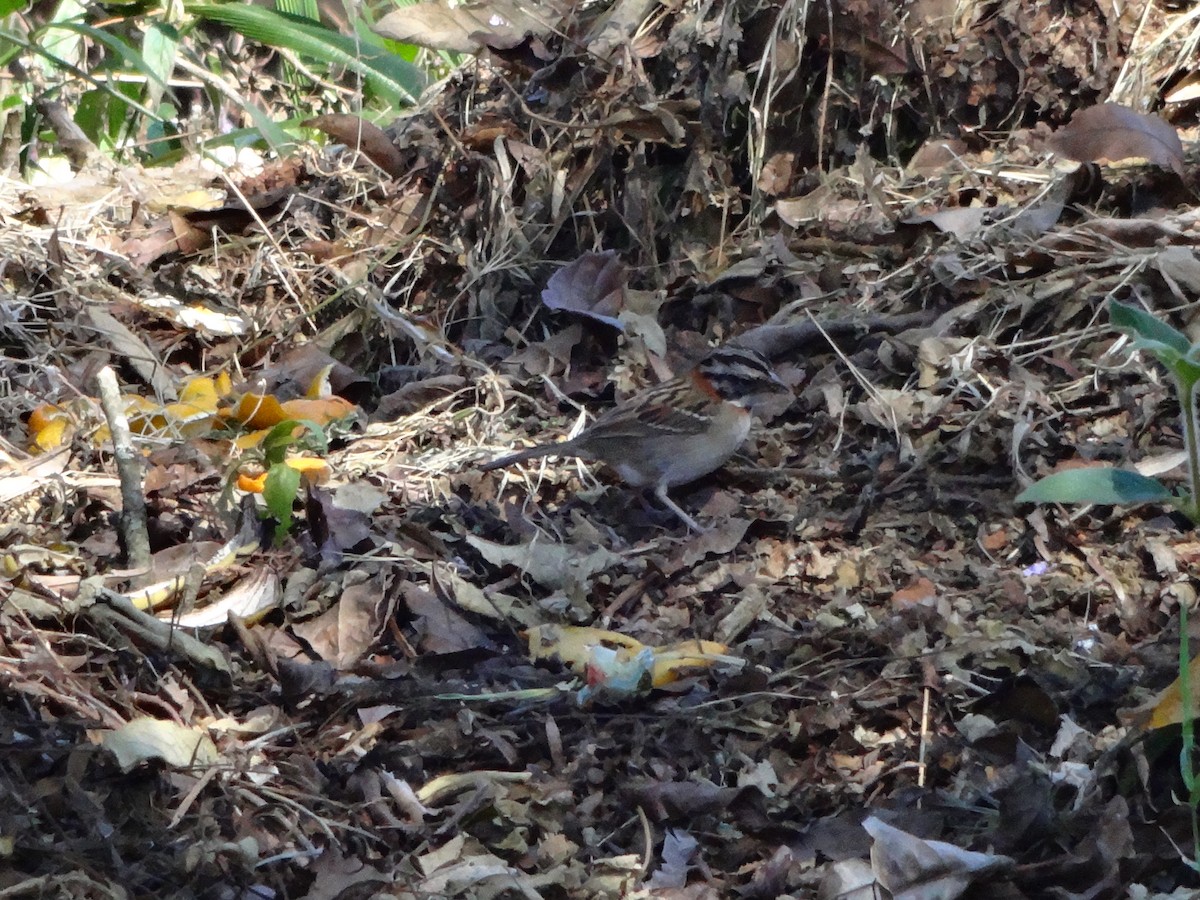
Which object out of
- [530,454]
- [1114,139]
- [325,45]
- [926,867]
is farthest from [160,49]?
[926,867]

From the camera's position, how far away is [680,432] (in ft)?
13.7

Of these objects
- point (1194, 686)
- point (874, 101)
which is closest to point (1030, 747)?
point (1194, 686)

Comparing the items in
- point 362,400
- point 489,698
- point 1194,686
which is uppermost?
point 1194,686

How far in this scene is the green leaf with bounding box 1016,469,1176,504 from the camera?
241cm

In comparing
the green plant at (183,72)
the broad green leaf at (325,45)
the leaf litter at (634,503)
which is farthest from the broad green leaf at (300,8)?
the leaf litter at (634,503)

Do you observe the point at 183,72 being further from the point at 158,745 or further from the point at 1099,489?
the point at 1099,489

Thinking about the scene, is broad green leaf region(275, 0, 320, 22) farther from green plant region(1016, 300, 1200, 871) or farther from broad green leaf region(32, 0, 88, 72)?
green plant region(1016, 300, 1200, 871)

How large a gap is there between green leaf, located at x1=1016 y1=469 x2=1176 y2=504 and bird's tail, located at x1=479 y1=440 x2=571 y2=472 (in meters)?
1.90

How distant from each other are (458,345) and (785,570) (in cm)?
194

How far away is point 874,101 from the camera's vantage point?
4.82 metres

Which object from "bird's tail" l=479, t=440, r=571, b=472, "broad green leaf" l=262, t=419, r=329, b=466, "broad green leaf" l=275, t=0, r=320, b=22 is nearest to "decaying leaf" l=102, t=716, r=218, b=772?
"broad green leaf" l=262, t=419, r=329, b=466

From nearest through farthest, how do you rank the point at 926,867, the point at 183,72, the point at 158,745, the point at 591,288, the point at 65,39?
the point at 926,867, the point at 158,745, the point at 591,288, the point at 65,39, the point at 183,72

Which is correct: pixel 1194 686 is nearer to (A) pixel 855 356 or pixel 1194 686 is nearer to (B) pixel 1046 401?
(B) pixel 1046 401

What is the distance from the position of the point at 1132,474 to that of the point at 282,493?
2.02m
